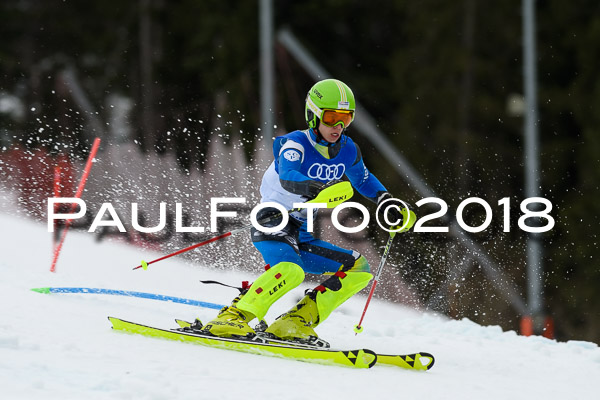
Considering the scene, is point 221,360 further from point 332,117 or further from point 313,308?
point 332,117

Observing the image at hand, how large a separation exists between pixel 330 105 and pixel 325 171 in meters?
0.43

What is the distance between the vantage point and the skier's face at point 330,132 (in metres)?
5.59

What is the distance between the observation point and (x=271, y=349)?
5305 mm

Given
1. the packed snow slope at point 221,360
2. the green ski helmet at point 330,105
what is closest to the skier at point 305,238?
the green ski helmet at point 330,105

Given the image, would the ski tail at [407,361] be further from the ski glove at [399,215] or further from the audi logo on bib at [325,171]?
the audi logo on bib at [325,171]

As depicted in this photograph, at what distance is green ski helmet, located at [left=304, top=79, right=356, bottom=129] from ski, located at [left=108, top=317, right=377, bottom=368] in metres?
1.38

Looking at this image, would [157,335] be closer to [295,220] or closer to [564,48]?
[295,220]

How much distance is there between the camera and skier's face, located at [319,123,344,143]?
559cm

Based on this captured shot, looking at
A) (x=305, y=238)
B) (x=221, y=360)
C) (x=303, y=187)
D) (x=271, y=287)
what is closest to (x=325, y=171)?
(x=303, y=187)

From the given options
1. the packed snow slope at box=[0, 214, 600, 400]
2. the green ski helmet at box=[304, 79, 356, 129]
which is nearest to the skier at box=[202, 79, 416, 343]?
the green ski helmet at box=[304, 79, 356, 129]

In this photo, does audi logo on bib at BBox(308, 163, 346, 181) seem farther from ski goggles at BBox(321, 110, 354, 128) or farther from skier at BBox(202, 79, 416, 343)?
ski goggles at BBox(321, 110, 354, 128)

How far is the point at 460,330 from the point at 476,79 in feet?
54.2

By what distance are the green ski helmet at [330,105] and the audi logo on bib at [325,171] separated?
26cm

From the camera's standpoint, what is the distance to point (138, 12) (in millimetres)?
32000
